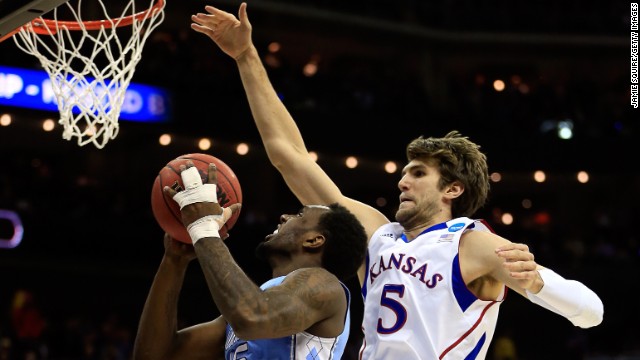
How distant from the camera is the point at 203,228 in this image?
3.51 meters

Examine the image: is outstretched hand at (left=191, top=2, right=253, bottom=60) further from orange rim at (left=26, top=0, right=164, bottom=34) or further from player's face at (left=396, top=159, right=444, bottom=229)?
player's face at (left=396, top=159, right=444, bottom=229)

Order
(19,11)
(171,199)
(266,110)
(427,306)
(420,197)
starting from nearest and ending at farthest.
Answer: (171,199) < (19,11) < (427,306) < (420,197) < (266,110)

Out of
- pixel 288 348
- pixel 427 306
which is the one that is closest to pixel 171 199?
pixel 288 348

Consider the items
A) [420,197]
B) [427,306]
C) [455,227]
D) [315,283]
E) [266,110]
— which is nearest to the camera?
[315,283]

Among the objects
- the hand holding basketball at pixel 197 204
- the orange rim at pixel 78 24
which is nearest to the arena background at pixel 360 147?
the orange rim at pixel 78 24

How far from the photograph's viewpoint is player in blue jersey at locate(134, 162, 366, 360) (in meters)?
3.38

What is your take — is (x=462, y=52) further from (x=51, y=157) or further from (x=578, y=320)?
(x=578, y=320)

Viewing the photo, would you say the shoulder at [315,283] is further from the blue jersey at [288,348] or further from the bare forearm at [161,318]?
the bare forearm at [161,318]

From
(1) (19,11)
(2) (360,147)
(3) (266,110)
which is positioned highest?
(2) (360,147)

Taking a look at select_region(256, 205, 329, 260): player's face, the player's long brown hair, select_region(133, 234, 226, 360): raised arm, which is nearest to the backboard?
select_region(133, 234, 226, 360): raised arm

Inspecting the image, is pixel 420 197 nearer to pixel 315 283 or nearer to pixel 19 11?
pixel 315 283

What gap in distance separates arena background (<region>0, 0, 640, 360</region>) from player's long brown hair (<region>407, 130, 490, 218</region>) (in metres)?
7.69

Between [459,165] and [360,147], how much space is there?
12315 mm

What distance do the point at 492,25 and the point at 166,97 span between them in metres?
8.75
